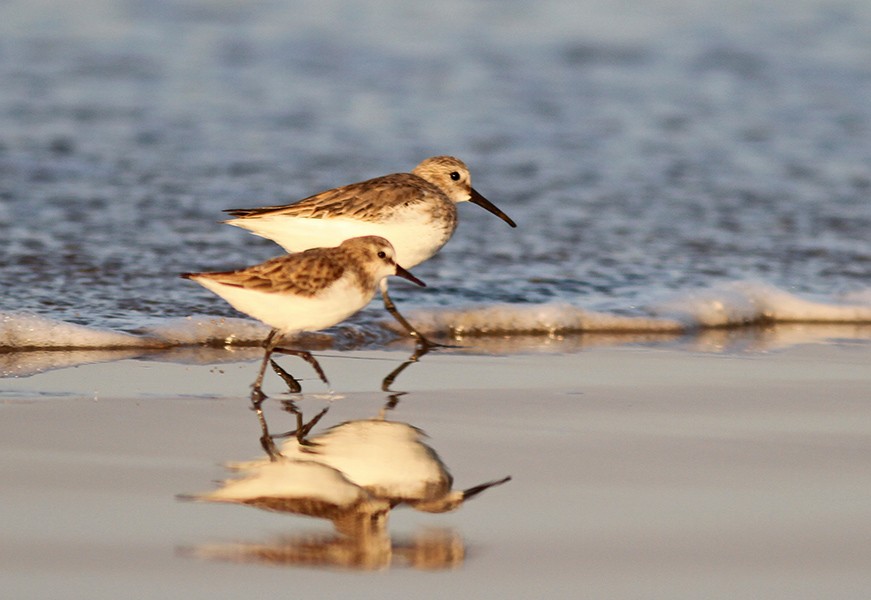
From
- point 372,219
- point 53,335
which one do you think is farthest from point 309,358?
point 53,335

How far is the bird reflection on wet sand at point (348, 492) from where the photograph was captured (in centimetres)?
436

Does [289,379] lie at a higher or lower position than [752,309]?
lower

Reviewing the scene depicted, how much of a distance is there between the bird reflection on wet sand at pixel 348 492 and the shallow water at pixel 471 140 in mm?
2140

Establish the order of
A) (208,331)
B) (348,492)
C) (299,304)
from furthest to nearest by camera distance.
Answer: (208,331)
(299,304)
(348,492)

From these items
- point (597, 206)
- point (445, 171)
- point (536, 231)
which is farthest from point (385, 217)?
point (597, 206)

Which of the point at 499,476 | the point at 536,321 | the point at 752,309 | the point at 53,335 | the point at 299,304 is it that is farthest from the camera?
the point at 752,309

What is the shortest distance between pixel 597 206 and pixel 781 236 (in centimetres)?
142

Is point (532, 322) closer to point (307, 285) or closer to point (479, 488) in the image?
point (307, 285)

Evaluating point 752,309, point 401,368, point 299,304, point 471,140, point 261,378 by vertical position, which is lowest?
point 261,378

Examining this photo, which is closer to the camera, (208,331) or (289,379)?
(289,379)

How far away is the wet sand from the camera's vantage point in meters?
4.23

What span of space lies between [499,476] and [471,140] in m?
8.30

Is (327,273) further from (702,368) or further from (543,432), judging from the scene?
(702,368)

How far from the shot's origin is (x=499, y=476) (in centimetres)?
521
